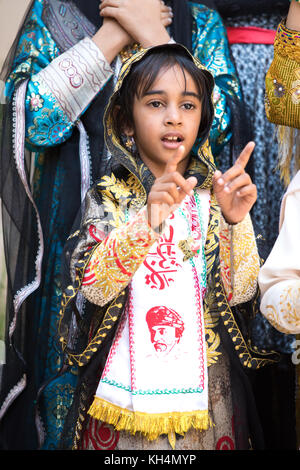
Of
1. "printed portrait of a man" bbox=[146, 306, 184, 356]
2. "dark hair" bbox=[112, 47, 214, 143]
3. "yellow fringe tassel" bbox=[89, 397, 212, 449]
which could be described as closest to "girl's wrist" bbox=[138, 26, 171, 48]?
"dark hair" bbox=[112, 47, 214, 143]

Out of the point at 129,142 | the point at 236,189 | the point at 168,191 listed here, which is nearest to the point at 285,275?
the point at 236,189

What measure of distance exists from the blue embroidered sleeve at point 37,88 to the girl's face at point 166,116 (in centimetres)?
34

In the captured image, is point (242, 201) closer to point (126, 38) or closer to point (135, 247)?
point (135, 247)

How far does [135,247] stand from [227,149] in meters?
0.88

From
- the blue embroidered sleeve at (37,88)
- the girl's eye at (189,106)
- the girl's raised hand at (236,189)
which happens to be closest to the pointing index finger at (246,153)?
the girl's raised hand at (236,189)

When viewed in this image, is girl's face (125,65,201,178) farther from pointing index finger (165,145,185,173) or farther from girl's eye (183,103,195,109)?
pointing index finger (165,145,185,173)

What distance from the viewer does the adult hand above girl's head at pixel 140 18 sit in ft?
7.64

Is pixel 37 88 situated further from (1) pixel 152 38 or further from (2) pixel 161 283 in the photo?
(2) pixel 161 283

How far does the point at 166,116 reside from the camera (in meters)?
1.95

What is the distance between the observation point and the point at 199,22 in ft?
8.09

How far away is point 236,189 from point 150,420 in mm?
602

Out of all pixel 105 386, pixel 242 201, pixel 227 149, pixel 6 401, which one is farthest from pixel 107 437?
pixel 227 149

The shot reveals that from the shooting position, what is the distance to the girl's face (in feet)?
6.39

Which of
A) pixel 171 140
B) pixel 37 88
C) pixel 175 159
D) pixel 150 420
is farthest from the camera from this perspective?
pixel 37 88
